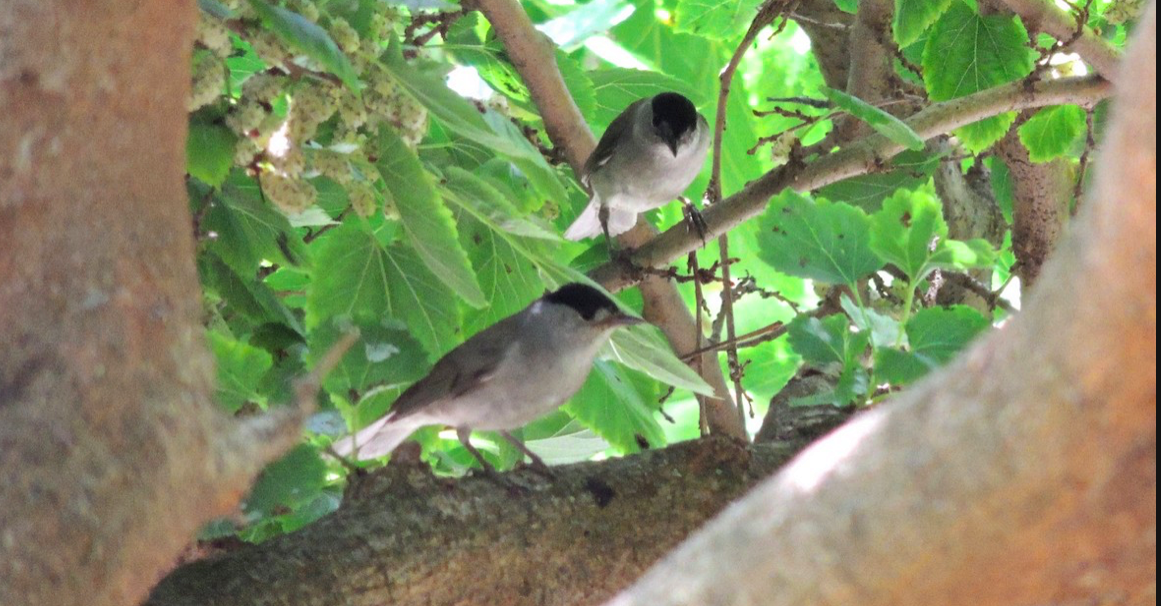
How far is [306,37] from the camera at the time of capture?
1.53 meters

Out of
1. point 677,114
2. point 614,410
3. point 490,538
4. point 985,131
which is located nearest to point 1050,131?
point 985,131

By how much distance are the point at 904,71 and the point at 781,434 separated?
1.54 meters

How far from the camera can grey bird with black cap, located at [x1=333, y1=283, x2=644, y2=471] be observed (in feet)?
7.94

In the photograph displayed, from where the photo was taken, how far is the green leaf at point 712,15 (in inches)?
121

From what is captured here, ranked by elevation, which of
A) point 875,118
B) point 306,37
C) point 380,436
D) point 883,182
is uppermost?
point 306,37

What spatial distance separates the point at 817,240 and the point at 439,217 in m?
0.59

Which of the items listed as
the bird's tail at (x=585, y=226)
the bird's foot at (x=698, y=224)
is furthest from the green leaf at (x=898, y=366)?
the bird's tail at (x=585, y=226)

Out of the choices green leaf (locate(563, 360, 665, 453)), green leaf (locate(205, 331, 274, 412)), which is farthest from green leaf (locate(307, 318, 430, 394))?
green leaf (locate(563, 360, 665, 453))

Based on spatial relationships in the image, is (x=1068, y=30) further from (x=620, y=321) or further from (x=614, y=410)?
(x=614, y=410)

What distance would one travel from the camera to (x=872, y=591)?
63 centimetres

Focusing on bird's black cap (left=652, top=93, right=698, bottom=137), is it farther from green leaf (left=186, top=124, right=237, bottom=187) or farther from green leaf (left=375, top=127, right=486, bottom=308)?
green leaf (left=186, top=124, right=237, bottom=187)

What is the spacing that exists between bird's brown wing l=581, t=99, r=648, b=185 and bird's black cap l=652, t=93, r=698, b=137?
68mm

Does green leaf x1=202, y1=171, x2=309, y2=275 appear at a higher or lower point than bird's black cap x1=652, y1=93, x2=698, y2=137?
higher

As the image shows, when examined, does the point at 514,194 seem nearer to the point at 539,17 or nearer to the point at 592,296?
the point at 592,296
